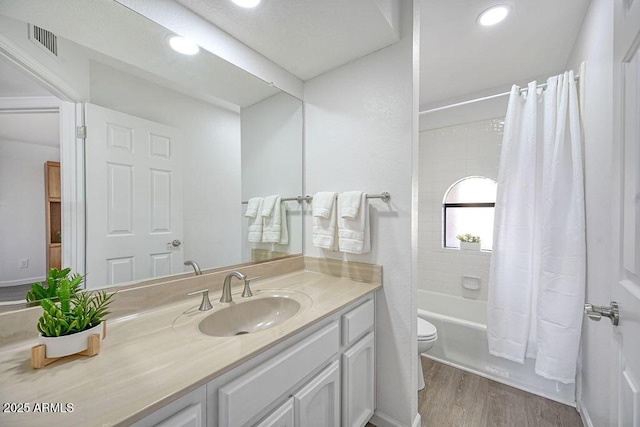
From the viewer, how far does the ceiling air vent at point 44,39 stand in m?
0.85

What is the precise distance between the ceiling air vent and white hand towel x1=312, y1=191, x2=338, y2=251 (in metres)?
1.29

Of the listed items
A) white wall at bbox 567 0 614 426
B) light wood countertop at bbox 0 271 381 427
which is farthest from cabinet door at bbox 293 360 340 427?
white wall at bbox 567 0 614 426

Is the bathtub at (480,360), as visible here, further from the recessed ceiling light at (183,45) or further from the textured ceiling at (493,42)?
the recessed ceiling light at (183,45)

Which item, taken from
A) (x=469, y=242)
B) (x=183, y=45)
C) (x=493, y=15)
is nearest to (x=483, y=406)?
(x=469, y=242)

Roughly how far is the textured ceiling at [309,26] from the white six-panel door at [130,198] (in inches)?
25.0

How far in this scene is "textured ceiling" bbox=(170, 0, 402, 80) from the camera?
1149 millimetres

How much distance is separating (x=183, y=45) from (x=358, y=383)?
1.89m

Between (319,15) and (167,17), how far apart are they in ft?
2.29

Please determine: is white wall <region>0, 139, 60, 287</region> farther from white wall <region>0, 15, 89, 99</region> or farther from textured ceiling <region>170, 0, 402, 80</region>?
textured ceiling <region>170, 0, 402, 80</region>

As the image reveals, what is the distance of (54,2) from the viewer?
2.93 ft

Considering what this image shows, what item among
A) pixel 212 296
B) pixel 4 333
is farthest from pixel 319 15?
pixel 4 333

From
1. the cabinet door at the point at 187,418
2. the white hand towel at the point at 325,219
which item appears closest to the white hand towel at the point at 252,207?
the white hand towel at the point at 325,219

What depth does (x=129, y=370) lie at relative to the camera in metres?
0.63

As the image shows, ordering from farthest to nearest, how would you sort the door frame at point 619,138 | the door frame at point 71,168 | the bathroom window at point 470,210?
the bathroom window at point 470,210, the door frame at point 71,168, the door frame at point 619,138
